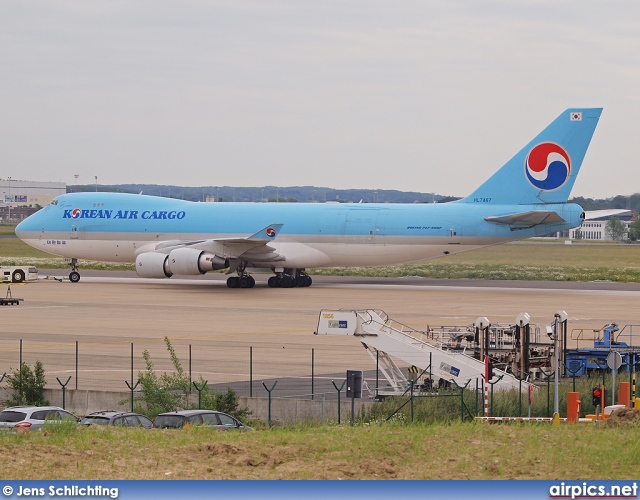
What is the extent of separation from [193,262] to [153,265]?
2281 mm

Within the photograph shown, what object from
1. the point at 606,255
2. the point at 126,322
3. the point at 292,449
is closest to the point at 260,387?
the point at 292,449

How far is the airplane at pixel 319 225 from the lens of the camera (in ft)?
185

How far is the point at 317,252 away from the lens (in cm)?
5969

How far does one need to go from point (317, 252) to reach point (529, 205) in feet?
37.6

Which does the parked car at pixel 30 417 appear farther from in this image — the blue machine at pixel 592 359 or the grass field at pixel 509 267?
the grass field at pixel 509 267

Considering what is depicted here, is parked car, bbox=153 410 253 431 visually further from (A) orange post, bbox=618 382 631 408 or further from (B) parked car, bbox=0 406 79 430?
(A) orange post, bbox=618 382 631 408

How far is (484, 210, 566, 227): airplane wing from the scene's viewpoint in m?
54.8

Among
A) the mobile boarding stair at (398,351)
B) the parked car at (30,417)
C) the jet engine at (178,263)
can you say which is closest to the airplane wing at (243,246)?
the jet engine at (178,263)

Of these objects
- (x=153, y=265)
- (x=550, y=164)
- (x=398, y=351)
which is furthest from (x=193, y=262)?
(x=398, y=351)

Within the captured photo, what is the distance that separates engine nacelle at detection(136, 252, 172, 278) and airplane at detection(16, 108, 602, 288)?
0.05 meters

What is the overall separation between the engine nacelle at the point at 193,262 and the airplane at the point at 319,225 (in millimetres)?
51

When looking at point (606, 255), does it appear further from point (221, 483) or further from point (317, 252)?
point (221, 483)

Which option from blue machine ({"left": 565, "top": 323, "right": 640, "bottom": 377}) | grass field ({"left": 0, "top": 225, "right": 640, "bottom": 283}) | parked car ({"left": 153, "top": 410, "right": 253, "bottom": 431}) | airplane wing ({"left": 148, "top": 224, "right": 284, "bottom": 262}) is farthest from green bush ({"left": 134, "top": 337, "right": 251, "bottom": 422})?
grass field ({"left": 0, "top": 225, "right": 640, "bottom": 283})

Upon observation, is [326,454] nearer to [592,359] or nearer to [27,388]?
[27,388]
